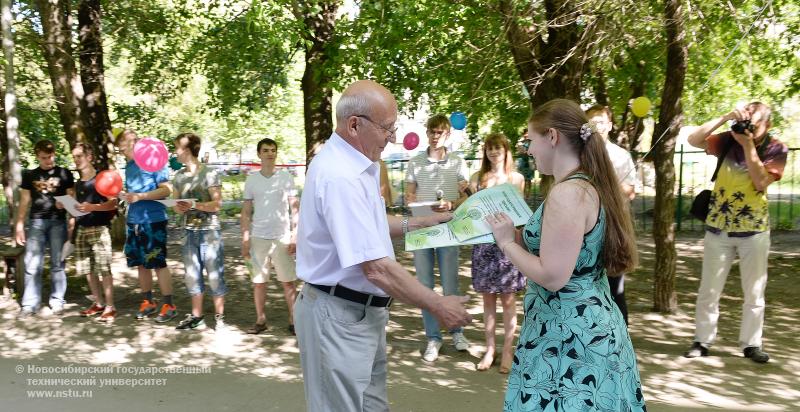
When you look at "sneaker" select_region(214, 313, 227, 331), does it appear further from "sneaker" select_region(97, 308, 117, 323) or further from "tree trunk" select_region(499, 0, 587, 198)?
"tree trunk" select_region(499, 0, 587, 198)

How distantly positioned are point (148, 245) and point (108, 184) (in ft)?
2.39

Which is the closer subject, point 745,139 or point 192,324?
point 745,139

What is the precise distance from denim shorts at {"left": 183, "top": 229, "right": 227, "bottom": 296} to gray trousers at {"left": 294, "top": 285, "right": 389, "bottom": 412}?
14.1ft

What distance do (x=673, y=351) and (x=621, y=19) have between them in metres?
3.85

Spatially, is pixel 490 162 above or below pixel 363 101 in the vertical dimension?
below

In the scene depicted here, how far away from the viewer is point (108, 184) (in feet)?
24.4

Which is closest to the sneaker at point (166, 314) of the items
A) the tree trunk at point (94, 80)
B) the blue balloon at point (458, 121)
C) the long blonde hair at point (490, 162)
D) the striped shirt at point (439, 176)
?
the striped shirt at point (439, 176)

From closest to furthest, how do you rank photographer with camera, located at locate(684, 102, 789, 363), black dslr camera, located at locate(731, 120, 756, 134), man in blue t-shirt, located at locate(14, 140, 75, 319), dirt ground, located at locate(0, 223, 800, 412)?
dirt ground, located at locate(0, 223, 800, 412), black dslr camera, located at locate(731, 120, 756, 134), photographer with camera, located at locate(684, 102, 789, 363), man in blue t-shirt, located at locate(14, 140, 75, 319)

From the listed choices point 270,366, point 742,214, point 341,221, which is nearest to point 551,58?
point 742,214

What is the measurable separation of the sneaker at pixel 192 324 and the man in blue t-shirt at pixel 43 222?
5.70ft

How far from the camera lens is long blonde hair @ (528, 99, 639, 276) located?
2.88 m

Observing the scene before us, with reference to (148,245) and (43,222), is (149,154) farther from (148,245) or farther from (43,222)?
(43,222)

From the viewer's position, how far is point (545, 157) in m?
2.98

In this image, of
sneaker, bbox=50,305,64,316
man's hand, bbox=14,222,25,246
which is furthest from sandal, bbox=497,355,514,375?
man's hand, bbox=14,222,25,246
